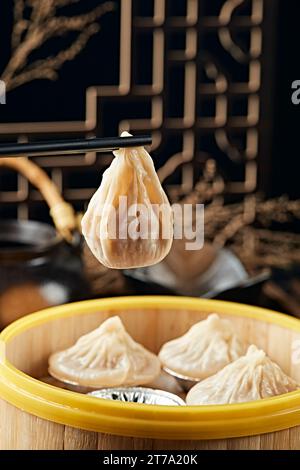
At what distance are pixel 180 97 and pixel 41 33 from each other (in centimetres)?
72

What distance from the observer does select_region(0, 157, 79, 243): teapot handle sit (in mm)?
2633

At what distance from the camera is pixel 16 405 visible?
1415mm

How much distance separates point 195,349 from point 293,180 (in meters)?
2.48

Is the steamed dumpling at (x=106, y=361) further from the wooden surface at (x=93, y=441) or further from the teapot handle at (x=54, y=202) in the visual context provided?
the teapot handle at (x=54, y=202)

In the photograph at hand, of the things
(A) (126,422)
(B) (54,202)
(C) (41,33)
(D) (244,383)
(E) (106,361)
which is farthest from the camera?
(C) (41,33)

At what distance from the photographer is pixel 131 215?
1418 mm

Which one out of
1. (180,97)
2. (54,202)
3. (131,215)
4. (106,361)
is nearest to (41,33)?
(180,97)

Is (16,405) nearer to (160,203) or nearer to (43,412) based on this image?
(43,412)

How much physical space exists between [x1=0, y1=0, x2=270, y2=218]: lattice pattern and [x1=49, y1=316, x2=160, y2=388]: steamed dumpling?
172 centimetres

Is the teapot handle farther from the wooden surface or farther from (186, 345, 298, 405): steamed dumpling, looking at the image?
the wooden surface

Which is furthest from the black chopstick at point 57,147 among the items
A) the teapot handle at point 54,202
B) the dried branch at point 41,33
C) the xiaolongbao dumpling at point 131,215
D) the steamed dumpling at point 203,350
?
the dried branch at point 41,33

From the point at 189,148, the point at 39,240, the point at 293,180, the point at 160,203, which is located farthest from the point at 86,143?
the point at 293,180

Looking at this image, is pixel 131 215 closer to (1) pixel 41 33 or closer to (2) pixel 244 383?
(2) pixel 244 383

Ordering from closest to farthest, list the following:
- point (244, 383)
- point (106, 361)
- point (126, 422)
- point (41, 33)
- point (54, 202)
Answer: point (126, 422)
point (244, 383)
point (106, 361)
point (54, 202)
point (41, 33)
